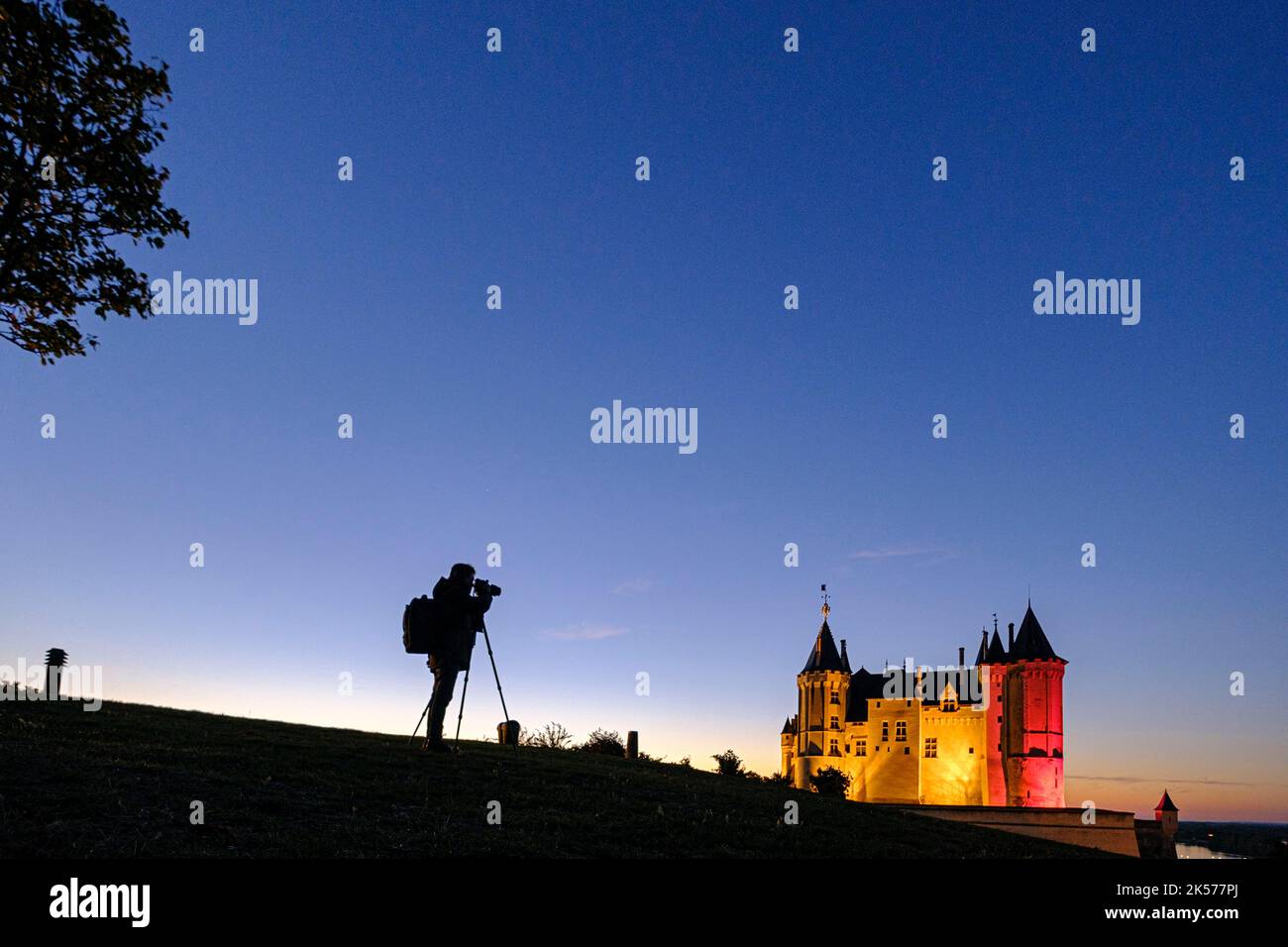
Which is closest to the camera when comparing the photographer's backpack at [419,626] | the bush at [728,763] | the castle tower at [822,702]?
the photographer's backpack at [419,626]

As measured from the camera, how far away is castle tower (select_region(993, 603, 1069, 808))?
88.7 metres

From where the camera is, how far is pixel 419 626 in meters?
19.2

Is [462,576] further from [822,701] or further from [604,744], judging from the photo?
[822,701]

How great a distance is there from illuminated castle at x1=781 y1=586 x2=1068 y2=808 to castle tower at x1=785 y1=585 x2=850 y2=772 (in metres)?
0.11

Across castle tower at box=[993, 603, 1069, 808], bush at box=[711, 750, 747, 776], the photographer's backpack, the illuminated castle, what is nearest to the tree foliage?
the photographer's backpack

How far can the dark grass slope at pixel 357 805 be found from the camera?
11.2 metres

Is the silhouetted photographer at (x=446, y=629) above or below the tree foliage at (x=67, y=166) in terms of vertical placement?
below

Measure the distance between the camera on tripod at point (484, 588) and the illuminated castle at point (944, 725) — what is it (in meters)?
75.0

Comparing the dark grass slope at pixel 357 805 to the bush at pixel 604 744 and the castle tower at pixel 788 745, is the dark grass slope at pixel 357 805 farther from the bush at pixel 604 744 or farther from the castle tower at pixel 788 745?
the castle tower at pixel 788 745

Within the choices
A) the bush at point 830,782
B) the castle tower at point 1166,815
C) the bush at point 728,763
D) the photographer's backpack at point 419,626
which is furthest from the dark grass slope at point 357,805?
the castle tower at point 1166,815
